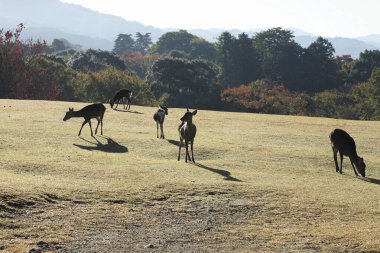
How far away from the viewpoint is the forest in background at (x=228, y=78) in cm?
6706

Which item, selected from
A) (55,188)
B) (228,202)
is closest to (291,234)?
(228,202)

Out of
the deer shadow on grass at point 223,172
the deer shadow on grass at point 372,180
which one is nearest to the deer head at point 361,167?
the deer shadow on grass at point 372,180

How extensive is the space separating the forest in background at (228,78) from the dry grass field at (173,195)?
132 ft

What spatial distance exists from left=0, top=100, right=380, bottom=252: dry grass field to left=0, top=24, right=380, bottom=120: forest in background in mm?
40211

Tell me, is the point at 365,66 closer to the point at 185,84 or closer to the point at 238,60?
the point at 238,60

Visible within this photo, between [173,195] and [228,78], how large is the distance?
9450 centimetres

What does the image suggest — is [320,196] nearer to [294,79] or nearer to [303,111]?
[303,111]

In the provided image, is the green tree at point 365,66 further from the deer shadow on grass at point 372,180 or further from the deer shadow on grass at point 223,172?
the deer shadow on grass at point 223,172

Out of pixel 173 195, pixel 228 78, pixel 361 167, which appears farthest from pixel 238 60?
pixel 173 195

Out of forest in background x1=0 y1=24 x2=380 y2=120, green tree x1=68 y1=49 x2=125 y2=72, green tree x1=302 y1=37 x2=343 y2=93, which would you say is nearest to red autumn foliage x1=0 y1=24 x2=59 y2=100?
forest in background x1=0 y1=24 x2=380 y2=120

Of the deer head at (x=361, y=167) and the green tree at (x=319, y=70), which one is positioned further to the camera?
the green tree at (x=319, y=70)

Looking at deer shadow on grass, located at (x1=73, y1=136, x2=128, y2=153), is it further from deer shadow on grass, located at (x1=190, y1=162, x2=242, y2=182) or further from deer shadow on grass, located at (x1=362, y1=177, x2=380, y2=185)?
deer shadow on grass, located at (x1=362, y1=177, x2=380, y2=185)

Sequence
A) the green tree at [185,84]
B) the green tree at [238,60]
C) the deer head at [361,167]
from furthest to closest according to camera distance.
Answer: the green tree at [238,60] < the green tree at [185,84] < the deer head at [361,167]

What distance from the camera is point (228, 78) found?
109625 millimetres
